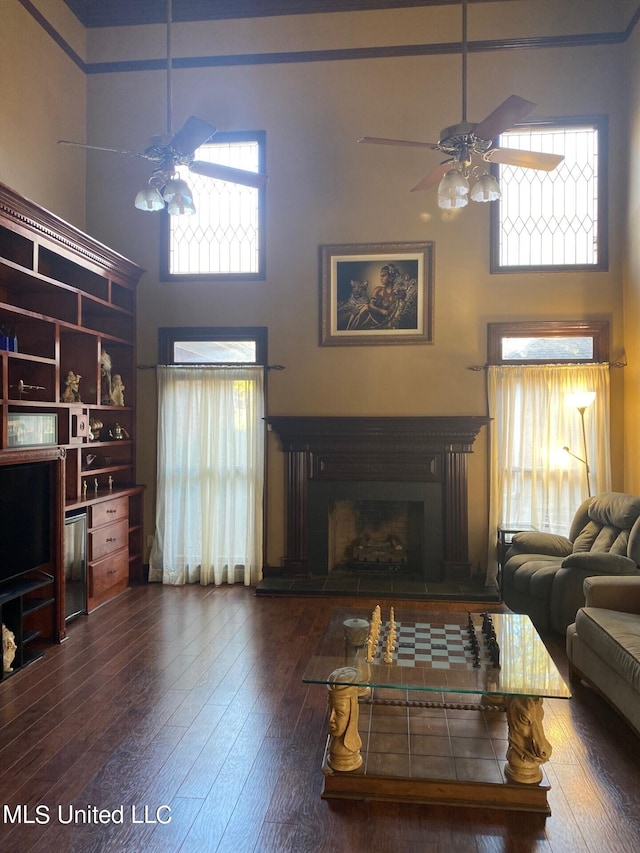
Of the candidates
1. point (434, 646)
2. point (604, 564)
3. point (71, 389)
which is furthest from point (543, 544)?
point (71, 389)

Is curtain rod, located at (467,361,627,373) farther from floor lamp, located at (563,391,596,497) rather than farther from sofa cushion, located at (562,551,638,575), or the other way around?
sofa cushion, located at (562,551,638,575)

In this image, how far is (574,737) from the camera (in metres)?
3.07

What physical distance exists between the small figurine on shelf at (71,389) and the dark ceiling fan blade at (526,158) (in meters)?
3.69

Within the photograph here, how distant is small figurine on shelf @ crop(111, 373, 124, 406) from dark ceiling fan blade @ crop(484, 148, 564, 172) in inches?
151

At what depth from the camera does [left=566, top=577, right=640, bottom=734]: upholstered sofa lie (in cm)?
297

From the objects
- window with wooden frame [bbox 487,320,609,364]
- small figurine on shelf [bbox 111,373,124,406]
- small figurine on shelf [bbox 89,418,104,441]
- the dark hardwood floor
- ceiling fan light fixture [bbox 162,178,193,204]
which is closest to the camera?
the dark hardwood floor

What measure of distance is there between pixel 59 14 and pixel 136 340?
3.16 metres

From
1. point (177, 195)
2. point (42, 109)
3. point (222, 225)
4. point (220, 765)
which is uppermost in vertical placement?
point (42, 109)

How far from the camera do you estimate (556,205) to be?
585cm

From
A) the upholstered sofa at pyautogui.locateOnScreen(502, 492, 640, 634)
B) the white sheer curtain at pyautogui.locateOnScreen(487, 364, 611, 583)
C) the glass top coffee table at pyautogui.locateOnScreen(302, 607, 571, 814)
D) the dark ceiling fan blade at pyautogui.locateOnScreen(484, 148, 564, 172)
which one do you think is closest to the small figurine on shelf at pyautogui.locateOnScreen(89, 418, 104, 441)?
the glass top coffee table at pyautogui.locateOnScreen(302, 607, 571, 814)

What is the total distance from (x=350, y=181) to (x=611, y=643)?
4.71m

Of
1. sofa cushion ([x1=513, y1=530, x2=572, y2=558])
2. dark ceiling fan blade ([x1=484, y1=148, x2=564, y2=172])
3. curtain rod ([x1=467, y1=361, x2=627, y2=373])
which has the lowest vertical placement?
sofa cushion ([x1=513, y1=530, x2=572, y2=558])

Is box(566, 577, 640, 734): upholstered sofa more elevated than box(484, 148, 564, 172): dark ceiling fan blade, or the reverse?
box(484, 148, 564, 172): dark ceiling fan blade

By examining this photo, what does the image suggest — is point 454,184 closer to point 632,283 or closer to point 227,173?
point 227,173
